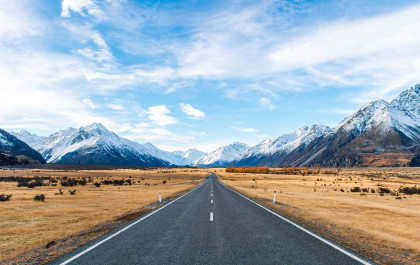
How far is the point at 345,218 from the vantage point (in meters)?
14.4

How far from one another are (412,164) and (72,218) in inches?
8887

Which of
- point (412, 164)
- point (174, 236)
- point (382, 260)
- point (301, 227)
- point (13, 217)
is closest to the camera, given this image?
point (382, 260)

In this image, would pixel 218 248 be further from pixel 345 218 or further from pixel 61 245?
pixel 345 218

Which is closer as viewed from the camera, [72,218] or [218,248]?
[218,248]

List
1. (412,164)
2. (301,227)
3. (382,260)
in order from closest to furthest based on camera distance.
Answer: (382,260)
(301,227)
(412,164)

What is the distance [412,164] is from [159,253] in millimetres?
227273

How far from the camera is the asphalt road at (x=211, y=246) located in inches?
260

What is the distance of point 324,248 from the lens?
7754 mm

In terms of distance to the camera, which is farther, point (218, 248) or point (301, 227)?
point (301, 227)

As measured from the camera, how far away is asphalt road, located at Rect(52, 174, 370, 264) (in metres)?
6.61

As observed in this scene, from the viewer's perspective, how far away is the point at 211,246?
7.84 metres

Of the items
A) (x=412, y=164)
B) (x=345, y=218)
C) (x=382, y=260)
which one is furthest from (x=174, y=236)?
(x=412, y=164)

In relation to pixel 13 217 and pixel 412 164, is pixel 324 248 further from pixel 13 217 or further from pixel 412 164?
pixel 412 164

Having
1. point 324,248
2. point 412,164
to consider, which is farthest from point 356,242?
point 412,164
